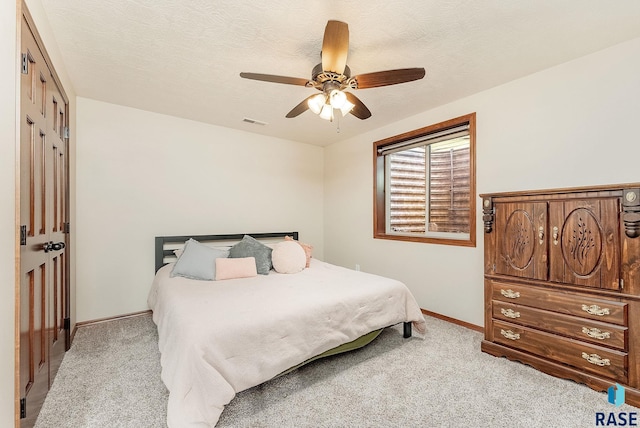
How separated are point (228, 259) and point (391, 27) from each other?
8.49 feet

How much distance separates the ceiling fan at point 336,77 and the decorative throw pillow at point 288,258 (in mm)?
1682

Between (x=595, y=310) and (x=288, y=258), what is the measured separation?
2.62 meters

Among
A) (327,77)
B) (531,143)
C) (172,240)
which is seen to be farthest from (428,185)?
(172,240)

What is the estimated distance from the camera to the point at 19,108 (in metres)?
1.31

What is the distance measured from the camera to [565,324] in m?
2.03

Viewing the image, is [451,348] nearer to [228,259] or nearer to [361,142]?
[228,259]

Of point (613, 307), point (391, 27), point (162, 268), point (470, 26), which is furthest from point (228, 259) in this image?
point (613, 307)

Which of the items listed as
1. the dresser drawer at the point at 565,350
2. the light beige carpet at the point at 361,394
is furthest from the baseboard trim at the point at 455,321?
the dresser drawer at the point at 565,350

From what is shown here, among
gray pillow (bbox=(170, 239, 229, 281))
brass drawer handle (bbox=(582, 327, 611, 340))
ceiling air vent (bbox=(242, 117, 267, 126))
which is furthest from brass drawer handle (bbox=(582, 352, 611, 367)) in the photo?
ceiling air vent (bbox=(242, 117, 267, 126))

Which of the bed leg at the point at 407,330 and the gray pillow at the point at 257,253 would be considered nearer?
the bed leg at the point at 407,330

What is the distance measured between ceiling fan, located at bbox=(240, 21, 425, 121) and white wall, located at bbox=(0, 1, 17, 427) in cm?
111

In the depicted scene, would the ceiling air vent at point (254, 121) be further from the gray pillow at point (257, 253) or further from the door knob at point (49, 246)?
the door knob at point (49, 246)

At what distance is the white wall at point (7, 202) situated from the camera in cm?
117

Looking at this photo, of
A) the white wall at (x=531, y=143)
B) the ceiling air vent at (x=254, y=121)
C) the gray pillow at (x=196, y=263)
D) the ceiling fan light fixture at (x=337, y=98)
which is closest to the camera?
the ceiling fan light fixture at (x=337, y=98)
